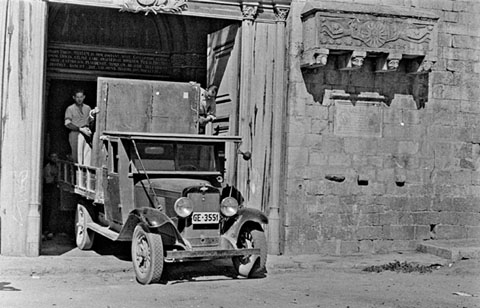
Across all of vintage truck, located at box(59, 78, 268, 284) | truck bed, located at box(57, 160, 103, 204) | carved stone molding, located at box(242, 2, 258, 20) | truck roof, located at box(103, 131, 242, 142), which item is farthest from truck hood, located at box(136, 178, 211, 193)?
carved stone molding, located at box(242, 2, 258, 20)

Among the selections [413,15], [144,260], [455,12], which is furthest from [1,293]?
[455,12]

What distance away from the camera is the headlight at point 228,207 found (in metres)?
10.3

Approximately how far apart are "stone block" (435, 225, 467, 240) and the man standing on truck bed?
6061 millimetres

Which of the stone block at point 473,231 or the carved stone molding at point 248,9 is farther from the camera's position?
the stone block at point 473,231

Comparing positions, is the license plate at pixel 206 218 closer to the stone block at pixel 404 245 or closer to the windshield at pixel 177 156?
the windshield at pixel 177 156

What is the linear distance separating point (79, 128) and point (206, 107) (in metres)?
2.09

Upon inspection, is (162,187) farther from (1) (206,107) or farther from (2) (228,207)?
(1) (206,107)

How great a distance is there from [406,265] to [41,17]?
21.5ft

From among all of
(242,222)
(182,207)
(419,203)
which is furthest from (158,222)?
(419,203)

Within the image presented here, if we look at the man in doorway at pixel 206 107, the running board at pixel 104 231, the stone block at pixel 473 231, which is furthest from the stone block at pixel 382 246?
the running board at pixel 104 231

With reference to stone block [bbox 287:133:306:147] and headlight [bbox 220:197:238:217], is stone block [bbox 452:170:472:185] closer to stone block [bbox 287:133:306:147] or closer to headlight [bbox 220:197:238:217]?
stone block [bbox 287:133:306:147]

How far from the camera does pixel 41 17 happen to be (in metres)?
11.2

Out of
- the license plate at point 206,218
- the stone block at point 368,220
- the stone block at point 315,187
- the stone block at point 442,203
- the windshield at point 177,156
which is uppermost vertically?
the windshield at point 177,156

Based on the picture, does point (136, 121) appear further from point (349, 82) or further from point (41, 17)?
point (349, 82)
